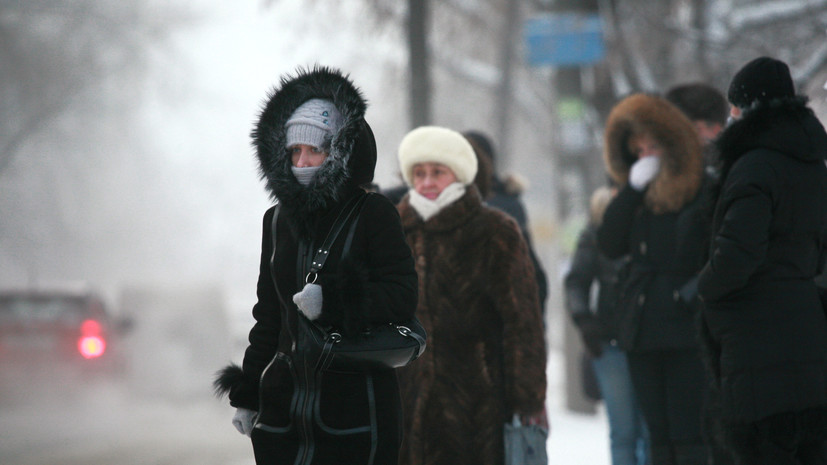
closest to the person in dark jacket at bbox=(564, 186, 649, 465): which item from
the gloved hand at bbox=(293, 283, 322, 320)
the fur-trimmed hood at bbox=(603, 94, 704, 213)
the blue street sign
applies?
the fur-trimmed hood at bbox=(603, 94, 704, 213)

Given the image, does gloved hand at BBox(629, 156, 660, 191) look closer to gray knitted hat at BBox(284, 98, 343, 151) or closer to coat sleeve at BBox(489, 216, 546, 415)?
coat sleeve at BBox(489, 216, 546, 415)

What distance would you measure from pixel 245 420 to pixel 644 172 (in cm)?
270

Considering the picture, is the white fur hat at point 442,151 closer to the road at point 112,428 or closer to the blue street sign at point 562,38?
the road at point 112,428

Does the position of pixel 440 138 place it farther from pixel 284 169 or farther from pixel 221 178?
pixel 221 178

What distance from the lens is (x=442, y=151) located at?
5.12m

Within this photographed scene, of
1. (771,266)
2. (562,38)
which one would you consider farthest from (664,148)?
(562,38)

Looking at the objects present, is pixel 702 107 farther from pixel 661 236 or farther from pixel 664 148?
pixel 661 236

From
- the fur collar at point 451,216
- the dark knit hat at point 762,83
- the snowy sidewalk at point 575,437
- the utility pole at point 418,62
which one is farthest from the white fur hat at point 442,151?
the utility pole at point 418,62

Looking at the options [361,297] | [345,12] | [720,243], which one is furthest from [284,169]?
[345,12]

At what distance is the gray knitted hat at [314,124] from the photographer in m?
3.54

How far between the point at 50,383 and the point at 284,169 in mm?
10301

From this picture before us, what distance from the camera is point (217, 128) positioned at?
6450 cm

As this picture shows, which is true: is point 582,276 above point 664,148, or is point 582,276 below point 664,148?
below

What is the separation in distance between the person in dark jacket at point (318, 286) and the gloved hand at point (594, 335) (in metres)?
2.95
